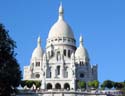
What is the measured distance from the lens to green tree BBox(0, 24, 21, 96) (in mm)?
50469

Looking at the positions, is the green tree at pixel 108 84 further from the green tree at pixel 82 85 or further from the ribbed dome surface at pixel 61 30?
the ribbed dome surface at pixel 61 30

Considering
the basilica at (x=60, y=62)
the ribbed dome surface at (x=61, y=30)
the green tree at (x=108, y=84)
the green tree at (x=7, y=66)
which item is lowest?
the green tree at (x=7, y=66)

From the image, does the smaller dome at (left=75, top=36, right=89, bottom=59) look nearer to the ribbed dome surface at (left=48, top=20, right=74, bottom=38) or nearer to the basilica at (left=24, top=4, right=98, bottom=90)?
the basilica at (left=24, top=4, right=98, bottom=90)

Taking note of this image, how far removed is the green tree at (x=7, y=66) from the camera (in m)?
50.5

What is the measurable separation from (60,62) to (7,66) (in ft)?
270

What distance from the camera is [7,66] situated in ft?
170

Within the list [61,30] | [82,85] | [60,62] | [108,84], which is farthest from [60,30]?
[108,84]

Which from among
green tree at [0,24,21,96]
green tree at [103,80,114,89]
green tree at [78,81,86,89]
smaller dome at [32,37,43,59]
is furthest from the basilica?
green tree at [0,24,21,96]

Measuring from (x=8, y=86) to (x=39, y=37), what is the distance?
9639 cm

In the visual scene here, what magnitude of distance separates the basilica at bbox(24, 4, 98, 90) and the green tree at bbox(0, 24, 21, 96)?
73588 millimetres

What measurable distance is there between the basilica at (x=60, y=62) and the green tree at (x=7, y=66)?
241 ft

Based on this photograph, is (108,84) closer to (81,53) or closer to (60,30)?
(81,53)

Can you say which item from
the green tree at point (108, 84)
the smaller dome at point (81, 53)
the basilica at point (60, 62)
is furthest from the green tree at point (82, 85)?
the smaller dome at point (81, 53)

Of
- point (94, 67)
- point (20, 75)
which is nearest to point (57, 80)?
point (94, 67)
